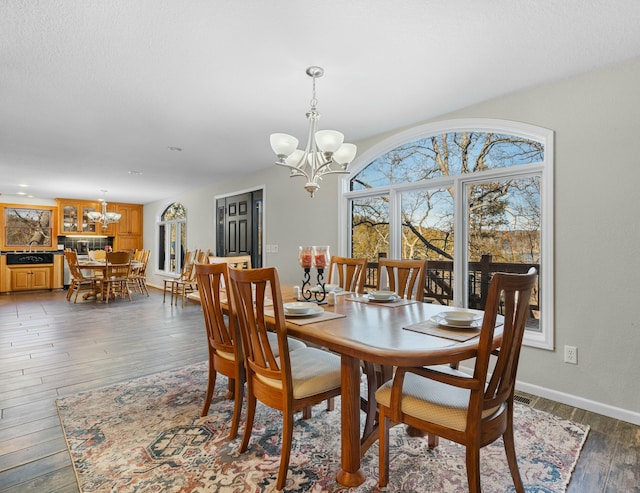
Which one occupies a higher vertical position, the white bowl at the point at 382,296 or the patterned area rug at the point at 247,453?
the white bowl at the point at 382,296

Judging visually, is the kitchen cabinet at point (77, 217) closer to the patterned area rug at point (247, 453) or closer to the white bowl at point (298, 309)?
the patterned area rug at point (247, 453)

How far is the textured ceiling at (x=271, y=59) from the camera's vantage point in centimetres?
178

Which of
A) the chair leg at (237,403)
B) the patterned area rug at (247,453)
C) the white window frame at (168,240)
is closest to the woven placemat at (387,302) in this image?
the patterned area rug at (247,453)

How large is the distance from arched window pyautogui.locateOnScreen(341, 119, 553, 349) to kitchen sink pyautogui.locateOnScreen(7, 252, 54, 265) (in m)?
8.04

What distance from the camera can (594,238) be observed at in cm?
238

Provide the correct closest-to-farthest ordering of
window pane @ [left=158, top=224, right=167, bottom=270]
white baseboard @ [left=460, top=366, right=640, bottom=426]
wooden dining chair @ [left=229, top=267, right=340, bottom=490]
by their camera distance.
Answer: wooden dining chair @ [left=229, top=267, right=340, bottom=490]
white baseboard @ [left=460, top=366, right=640, bottom=426]
window pane @ [left=158, top=224, right=167, bottom=270]

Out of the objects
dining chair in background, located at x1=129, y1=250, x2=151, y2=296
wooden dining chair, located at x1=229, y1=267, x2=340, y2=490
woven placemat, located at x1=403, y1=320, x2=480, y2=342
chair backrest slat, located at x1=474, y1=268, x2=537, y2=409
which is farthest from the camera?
dining chair in background, located at x1=129, y1=250, x2=151, y2=296

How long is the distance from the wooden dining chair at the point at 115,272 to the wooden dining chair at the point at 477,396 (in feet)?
21.5

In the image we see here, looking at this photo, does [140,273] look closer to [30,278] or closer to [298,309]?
[30,278]

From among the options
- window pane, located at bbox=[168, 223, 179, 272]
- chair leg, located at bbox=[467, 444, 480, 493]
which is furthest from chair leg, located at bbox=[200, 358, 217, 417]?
window pane, located at bbox=[168, 223, 179, 272]

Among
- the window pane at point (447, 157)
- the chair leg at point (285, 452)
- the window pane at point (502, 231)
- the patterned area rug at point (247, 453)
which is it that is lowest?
the patterned area rug at point (247, 453)

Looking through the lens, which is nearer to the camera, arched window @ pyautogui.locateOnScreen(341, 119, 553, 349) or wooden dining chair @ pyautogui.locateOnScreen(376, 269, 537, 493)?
wooden dining chair @ pyautogui.locateOnScreen(376, 269, 537, 493)

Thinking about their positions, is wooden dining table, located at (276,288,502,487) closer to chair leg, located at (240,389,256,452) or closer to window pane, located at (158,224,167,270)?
chair leg, located at (240,389,256,452)

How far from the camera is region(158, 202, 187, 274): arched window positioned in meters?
8.14
